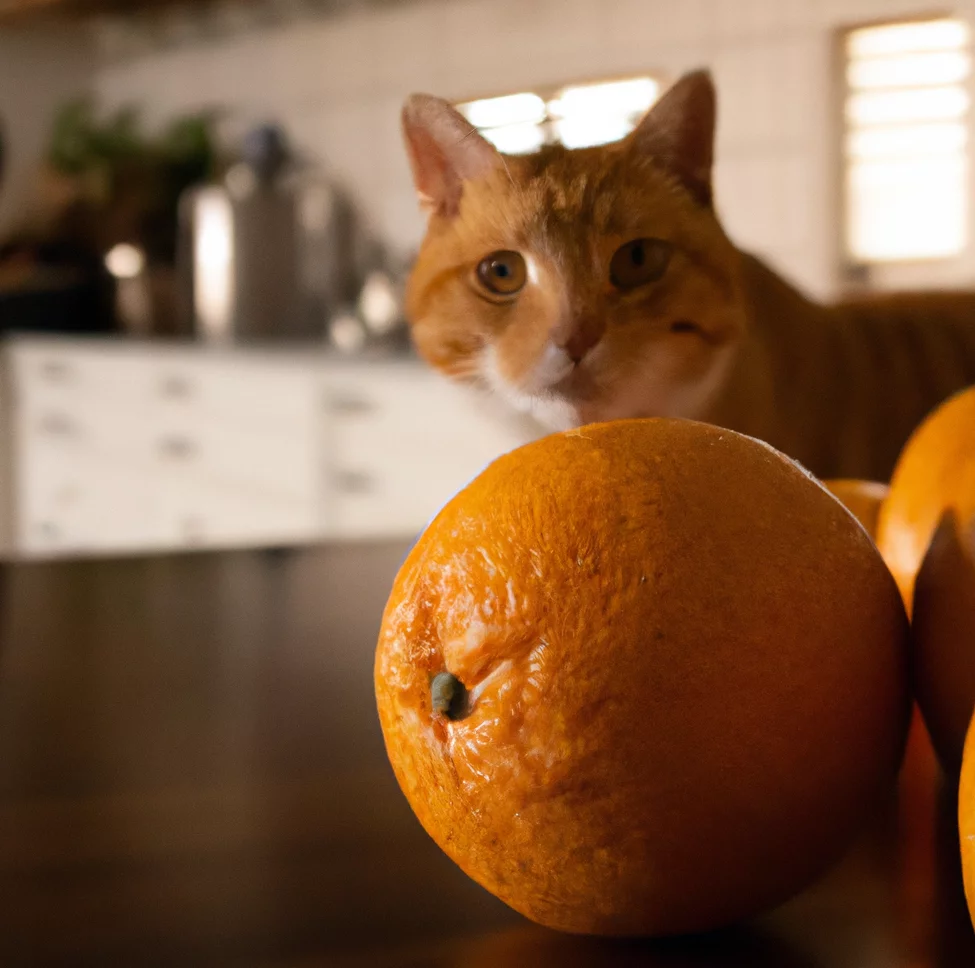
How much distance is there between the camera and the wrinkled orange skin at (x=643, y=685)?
0.87 feet

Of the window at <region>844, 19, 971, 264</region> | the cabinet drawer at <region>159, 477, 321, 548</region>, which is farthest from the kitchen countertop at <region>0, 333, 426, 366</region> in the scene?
the window at <region>844, 19, 971, 264</region>

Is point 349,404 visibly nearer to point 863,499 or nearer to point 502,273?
point 502,273

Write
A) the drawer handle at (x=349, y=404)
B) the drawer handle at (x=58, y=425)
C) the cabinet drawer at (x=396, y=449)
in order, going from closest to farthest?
1. the cabinet drawer at (x=396, y=449)
2. the drawer handle at (x=349, y=404)
3. the drawer handle at (x=58, y=425)

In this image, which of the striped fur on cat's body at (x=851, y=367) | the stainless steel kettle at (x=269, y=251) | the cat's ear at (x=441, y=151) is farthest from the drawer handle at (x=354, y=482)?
the cat's ear at (x=441, y=151)

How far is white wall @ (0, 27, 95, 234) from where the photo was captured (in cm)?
409

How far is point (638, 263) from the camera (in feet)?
2.01

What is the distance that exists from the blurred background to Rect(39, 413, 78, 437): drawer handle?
0.02m

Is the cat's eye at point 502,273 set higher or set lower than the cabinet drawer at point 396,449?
higher

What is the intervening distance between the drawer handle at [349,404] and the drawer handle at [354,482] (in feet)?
0.51

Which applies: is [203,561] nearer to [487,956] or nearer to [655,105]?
[655,105]

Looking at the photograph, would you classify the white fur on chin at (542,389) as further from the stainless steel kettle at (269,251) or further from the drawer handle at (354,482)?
the stainless steel kettle at (269,251)

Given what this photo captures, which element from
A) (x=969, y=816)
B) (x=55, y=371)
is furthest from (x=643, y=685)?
(x=55, y=371)

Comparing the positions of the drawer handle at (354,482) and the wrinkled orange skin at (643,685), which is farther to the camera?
the drawer handle at (354,482)

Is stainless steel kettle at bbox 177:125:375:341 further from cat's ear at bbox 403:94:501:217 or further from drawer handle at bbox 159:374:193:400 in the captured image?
cat's ear at bbox 403:94:501:217
